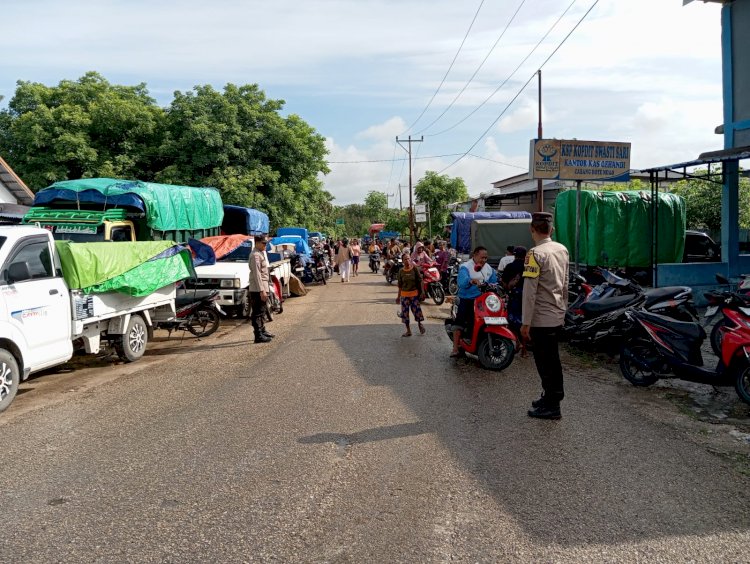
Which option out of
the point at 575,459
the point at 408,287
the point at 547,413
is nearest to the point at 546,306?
the point at 547,413

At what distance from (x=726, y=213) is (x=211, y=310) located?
36.9ft

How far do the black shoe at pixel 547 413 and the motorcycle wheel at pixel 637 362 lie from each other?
1.88 metres

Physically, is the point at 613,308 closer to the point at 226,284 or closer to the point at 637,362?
the point at 637,362

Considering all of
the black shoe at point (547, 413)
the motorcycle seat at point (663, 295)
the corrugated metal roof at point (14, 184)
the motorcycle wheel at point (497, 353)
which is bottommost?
the black shoe at point (547, 413)

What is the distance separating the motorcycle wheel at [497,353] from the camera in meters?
8.22

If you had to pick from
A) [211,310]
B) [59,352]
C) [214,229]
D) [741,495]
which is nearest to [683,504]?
[741,495]

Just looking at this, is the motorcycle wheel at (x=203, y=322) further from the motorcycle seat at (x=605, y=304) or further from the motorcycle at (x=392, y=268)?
the motorcycle at (x=392, y=268)

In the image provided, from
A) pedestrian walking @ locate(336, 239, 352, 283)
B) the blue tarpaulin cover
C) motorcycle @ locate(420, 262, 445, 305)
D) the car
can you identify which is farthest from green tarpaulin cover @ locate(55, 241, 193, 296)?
the car

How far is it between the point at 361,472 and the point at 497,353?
4.18 meters

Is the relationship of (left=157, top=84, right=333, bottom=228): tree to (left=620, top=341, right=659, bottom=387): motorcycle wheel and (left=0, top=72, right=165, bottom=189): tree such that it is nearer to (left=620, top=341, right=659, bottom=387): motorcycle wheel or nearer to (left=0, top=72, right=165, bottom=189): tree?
(left=0, top=72, right=165, bottom=189): tree

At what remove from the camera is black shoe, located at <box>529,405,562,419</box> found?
590 centimetres

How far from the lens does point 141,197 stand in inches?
496

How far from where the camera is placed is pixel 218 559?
3299 mm

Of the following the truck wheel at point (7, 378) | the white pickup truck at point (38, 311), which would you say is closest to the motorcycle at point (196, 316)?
the white pickup truck at point (38, 311)
